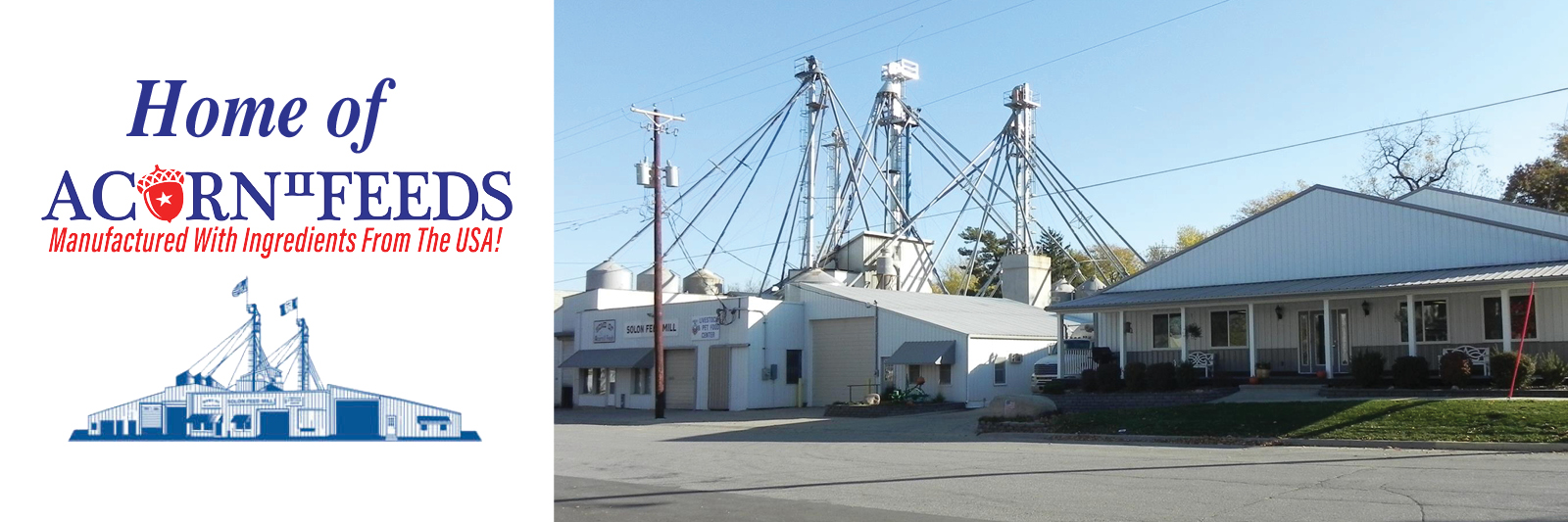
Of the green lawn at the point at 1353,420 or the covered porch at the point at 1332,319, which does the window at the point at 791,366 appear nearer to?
the covered porch at the point at 1332,319

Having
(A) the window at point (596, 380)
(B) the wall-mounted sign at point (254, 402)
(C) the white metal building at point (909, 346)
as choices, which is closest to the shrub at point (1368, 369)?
(C) the white metal building at point (909, 346)

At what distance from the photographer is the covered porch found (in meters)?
26.0

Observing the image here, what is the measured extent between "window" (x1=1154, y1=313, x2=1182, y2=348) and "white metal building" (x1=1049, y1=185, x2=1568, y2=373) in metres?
0.04

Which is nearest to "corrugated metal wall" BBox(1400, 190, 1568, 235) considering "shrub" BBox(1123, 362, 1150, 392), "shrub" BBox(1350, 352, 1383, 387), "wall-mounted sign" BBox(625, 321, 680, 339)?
"shrub" BBox(1350, 352, 1383, 387)

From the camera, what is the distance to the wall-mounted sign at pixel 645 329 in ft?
142

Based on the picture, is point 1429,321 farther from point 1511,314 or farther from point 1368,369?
point 1368,369

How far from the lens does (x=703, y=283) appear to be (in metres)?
55.6

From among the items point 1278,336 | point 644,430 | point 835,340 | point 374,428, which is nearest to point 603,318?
point 835,340

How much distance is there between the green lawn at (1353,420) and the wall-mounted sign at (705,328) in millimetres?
17562

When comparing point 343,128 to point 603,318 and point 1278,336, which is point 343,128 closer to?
point 1278,336

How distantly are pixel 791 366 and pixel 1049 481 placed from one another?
87.6ft

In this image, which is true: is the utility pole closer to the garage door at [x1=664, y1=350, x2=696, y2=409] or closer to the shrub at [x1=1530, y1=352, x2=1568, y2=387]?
the garage door at [x1=664, y1=350, x2=696, y2=409]

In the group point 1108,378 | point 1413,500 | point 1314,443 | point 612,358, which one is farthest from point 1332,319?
point 612,358

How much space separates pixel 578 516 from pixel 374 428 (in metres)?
4.84
